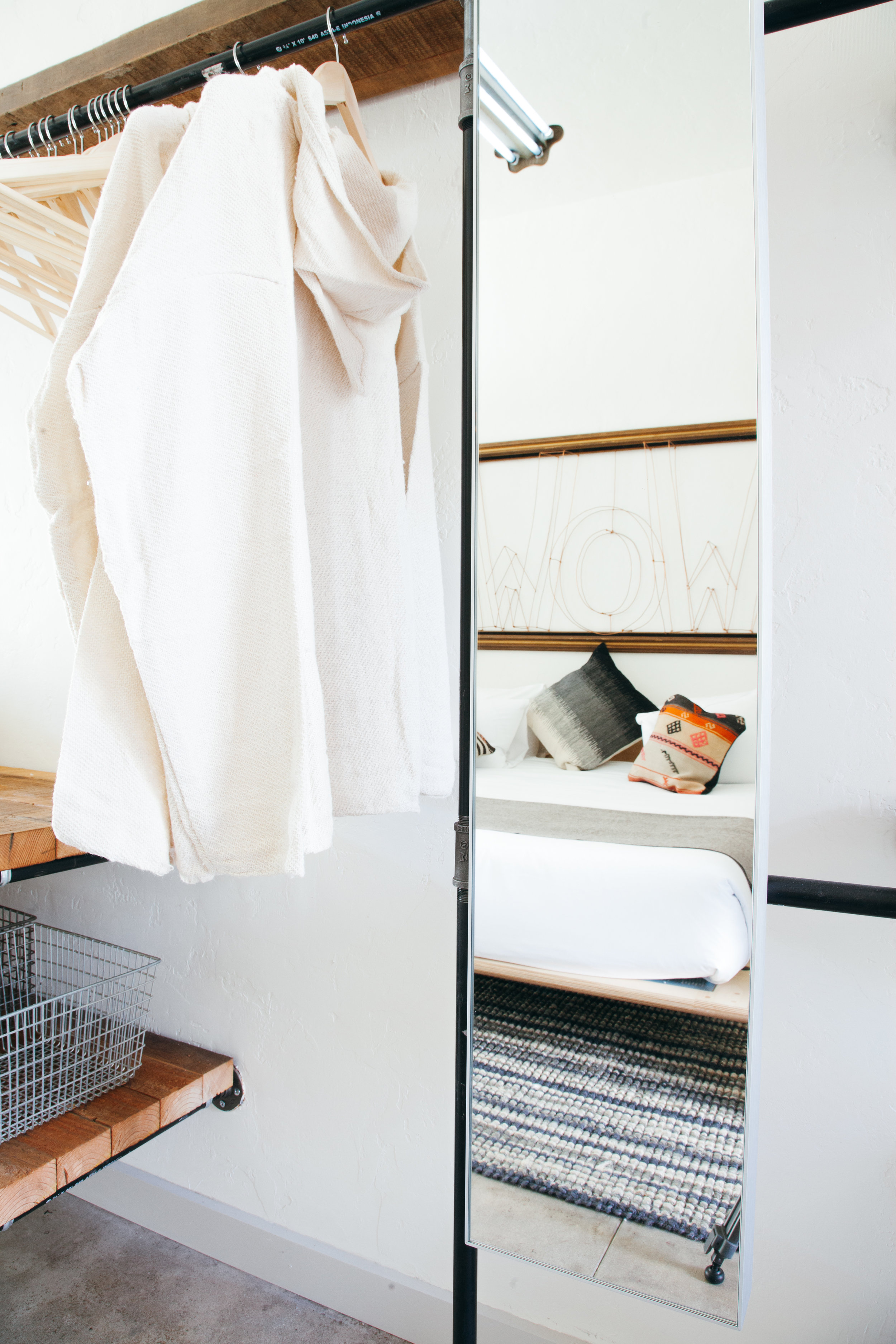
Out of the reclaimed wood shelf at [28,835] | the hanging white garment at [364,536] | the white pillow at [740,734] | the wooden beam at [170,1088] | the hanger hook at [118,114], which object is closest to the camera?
the white pillow at [740,734]

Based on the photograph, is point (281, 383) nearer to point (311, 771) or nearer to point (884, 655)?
point (311, 771)

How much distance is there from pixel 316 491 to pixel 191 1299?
1311 millimetres

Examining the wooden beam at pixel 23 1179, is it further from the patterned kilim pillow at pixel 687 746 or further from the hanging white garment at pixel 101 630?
the patterned kilim pillow at pixel 687 746

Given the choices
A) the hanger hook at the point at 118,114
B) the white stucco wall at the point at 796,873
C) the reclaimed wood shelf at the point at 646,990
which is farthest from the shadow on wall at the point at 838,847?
the hanger hook at the point at 118,114

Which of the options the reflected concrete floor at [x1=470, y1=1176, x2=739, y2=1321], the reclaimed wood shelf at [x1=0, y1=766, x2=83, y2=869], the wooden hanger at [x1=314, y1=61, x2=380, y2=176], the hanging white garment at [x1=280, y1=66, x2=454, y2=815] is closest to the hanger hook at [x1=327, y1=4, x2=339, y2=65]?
the wooden hanger at [x1=314, y1=61, x2=380, y2=176]

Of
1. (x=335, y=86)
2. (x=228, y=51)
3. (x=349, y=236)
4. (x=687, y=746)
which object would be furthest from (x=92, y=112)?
(x=687, y=746)

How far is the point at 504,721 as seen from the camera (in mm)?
744

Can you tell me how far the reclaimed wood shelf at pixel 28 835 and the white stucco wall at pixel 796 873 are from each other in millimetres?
384

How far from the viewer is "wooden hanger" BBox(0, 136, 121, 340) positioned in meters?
0.85

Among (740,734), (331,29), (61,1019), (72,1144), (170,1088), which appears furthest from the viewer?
(61,1019)

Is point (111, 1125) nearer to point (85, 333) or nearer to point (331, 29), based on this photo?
point (85, 333)

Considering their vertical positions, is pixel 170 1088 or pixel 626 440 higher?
pixel 626 440

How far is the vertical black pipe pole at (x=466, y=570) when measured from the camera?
28.8 inches

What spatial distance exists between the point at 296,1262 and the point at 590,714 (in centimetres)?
113
